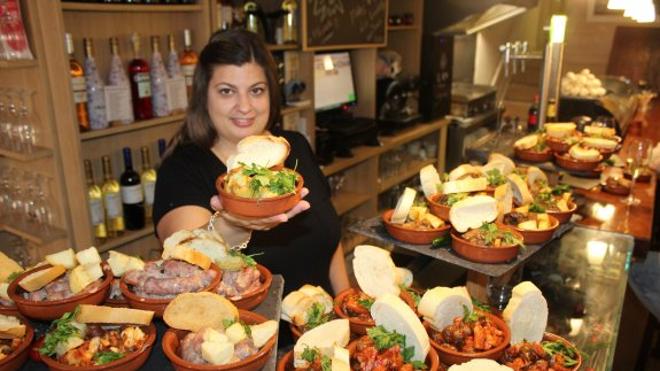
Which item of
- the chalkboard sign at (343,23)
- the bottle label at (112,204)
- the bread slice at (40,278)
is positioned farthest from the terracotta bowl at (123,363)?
the chalkboard sign at (343,23)

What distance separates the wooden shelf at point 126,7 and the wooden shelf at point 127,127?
1.55 feet

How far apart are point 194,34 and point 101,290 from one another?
6.45ft

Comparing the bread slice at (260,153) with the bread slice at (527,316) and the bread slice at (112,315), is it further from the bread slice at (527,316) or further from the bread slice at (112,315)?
the bread slice at (527,316)

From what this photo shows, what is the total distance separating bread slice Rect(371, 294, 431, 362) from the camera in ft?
3.11

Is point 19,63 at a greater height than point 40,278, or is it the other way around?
point 19,63

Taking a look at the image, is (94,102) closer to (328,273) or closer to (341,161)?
(328,273)

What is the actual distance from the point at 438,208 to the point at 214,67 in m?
0.83

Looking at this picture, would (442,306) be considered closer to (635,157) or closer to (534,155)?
(534,155)

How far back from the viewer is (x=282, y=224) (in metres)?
1.82

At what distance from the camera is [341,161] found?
11.8 ft

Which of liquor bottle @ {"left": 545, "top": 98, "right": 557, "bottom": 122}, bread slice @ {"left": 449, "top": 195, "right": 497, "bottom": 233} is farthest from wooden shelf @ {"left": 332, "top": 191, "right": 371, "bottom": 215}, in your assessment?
bread slice @ {"left": 449, "top": 195, "right": 497, "bottom": 233}

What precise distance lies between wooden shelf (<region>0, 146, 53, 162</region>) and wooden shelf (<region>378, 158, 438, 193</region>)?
8.37 ft

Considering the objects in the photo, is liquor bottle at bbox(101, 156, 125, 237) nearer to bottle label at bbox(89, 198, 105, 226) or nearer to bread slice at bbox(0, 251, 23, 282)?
bottle label at bbox(89, 198, 105, 226)

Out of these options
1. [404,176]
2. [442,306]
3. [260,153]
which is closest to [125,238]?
[260,153]
